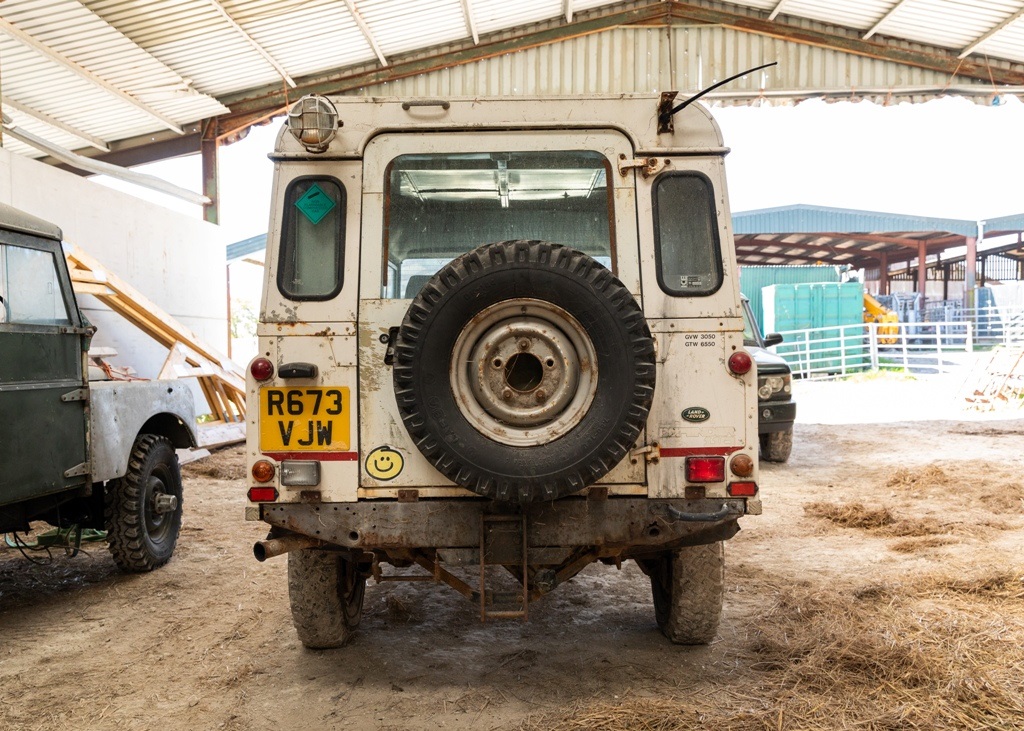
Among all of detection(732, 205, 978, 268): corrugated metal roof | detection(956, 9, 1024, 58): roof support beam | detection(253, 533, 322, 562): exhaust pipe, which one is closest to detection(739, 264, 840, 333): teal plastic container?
detection(732, 205, 978, 268): corrugated metal roof

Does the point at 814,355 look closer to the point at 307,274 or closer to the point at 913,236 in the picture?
the point at 913,236

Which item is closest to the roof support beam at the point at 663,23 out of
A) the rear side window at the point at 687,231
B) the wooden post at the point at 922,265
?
the rear side window at the point at 687,231

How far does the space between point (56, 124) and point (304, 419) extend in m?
11.2

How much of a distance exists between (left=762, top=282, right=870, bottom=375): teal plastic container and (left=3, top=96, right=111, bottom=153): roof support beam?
17559 millimetres

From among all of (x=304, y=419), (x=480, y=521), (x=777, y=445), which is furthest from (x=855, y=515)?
(x=304, y=419)

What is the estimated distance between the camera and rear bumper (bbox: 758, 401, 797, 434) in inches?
364

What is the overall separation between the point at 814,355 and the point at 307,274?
2216cm

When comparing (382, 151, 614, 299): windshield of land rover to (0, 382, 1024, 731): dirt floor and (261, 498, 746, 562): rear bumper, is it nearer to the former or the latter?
(261, 498, 746, 562): rear bumper

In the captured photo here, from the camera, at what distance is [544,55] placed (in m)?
13.3

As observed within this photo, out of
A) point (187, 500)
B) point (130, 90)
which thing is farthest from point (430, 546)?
point (130, 90)

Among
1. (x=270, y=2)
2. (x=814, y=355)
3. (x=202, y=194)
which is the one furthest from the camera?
(x=814, y=355)

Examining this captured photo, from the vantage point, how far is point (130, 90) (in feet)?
38.9

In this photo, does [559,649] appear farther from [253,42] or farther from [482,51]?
[482,51]

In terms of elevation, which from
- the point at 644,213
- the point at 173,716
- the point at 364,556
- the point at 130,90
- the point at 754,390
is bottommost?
the point at 173,716
